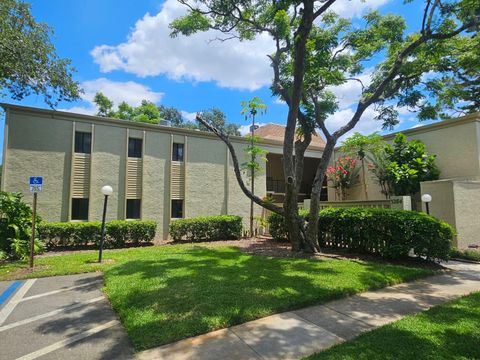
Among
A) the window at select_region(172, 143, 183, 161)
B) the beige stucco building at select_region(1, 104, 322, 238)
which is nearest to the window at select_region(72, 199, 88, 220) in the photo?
the beige stucco building at select_region(1, 104, 322, 238)

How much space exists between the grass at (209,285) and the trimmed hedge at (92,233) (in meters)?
2.82

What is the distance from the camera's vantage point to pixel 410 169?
1398 centimetres

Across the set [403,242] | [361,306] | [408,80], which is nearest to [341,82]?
[408,80]

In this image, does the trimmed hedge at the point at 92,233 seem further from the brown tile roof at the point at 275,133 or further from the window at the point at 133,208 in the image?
the brown tile roof at the point at 275,133

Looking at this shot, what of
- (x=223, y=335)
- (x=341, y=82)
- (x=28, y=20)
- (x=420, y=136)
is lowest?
(x=223, y=335)

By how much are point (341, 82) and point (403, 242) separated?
6674mm

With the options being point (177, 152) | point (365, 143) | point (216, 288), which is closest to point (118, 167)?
point (177, 152)

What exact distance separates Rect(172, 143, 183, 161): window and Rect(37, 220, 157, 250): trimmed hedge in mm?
3950

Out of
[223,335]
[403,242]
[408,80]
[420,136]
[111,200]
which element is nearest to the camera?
[223,335]

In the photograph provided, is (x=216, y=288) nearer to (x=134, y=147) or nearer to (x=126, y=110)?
(x=134, y=147)

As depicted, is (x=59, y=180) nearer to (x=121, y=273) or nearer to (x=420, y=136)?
(x=121, y=273)

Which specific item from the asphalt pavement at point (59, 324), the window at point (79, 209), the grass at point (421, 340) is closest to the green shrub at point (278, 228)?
the asphalt pavement at point (59, 324)

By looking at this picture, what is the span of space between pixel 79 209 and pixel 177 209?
15.1ft

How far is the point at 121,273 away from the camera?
7.12m
